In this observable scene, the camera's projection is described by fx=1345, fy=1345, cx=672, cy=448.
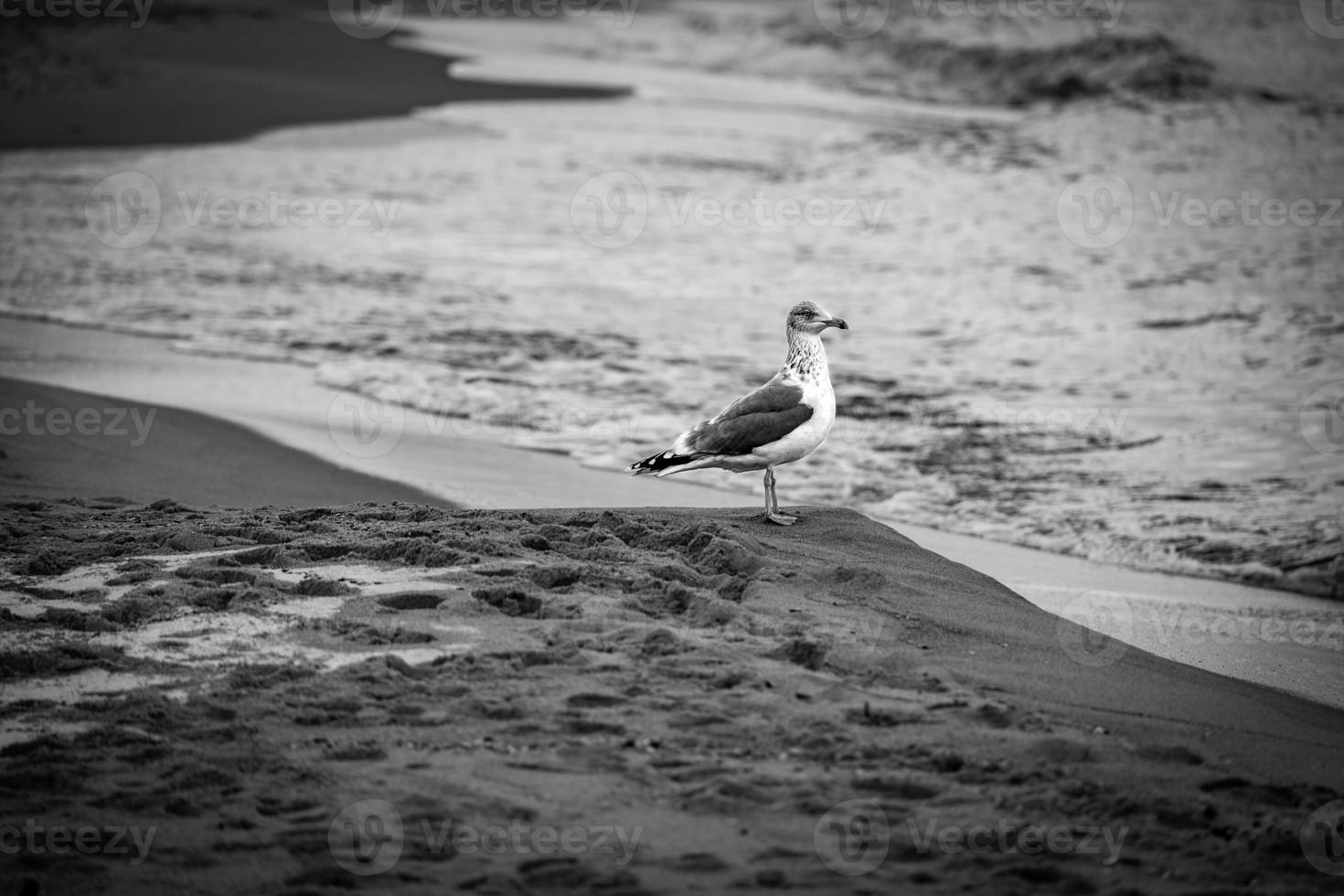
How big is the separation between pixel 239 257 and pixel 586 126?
8.82 metres

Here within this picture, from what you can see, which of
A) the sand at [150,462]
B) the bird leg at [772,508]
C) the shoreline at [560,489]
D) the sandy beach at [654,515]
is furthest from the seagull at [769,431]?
the sand at [150,462]

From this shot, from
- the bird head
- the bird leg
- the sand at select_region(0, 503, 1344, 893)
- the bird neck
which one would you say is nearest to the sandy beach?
the sand at select_region(0, 503, 1344, 893)

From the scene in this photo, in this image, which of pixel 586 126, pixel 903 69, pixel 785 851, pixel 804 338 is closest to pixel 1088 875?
pixel 785 851

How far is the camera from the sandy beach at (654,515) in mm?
3486

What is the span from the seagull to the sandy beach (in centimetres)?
27

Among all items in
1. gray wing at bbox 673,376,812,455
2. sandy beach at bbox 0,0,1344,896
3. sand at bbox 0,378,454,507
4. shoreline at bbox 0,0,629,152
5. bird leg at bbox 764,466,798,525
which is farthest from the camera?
shoreline at bbox 0,0,629,152

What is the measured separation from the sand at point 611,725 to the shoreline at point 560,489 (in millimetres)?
653

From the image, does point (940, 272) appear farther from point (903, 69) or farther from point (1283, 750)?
point (903, 69)

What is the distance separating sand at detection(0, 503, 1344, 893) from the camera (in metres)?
3.33

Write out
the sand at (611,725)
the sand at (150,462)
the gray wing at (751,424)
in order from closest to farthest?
the sand at (611,725) < the gray wing at (751,424) < the sand at (150,462)

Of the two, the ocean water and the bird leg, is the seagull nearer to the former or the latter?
the bird leg

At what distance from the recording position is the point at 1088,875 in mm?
3301

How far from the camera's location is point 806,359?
6.00 metres

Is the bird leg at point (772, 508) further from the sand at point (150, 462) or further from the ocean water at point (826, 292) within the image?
the sand at point (150, 462)
